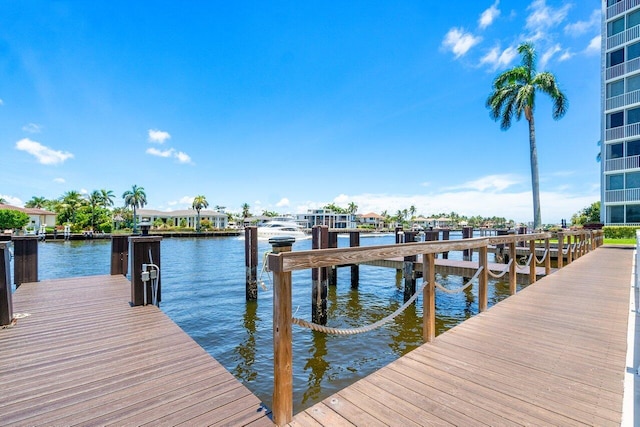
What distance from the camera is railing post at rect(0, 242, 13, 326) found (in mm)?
A: 3898

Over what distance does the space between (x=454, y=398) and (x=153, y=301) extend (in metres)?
5.11

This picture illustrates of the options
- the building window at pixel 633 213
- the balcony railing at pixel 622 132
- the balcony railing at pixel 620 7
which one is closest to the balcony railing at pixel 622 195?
the building window at pixel 633 213

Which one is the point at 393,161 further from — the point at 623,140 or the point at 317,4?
the point at 317,4

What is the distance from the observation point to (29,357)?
10.2ft

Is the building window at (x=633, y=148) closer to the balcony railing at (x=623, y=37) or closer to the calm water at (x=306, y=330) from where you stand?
the balcony railing at (x=623, y=37)

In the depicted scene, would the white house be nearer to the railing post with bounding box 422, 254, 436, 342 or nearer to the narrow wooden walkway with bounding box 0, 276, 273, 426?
the narrow wooden walkway with bounding box 0, 276, 273, 426

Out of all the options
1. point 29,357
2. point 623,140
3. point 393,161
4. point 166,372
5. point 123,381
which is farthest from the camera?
point 393,161

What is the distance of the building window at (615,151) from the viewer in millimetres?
21672

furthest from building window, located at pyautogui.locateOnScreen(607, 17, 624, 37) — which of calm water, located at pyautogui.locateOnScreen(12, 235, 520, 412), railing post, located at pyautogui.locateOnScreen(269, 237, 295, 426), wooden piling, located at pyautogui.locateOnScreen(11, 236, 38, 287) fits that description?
wooden piling, located at pyautogui.locateOnScreen(11, 236, 38, 287)

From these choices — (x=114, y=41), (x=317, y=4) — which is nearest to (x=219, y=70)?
(x=114, y=41)

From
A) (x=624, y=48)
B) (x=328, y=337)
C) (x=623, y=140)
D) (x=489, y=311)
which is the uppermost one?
(x=624, y=48)

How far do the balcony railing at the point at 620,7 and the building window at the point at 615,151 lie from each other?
10151 millimetres

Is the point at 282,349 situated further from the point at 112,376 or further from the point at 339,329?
the point at 112,376

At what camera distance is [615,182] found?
2180 cm
